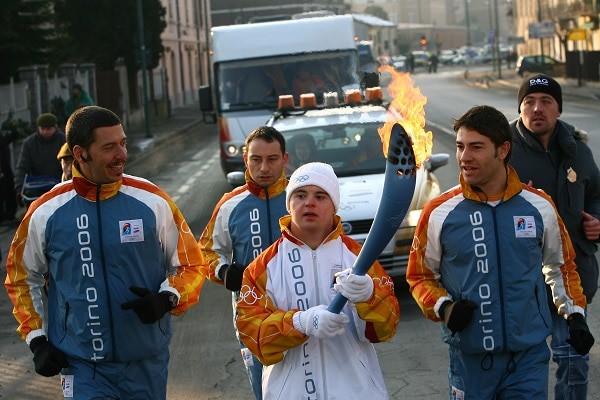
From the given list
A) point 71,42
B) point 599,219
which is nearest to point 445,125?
point 71,42

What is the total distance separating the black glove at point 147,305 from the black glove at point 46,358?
34cm

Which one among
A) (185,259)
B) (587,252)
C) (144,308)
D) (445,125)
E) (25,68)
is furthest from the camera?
(445,125)

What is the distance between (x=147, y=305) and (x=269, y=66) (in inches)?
556

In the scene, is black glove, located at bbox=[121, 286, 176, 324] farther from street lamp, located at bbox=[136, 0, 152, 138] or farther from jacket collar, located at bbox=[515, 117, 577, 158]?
street lamp, located at bbox=[136, 0, 152, 138]

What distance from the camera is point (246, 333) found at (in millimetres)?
4375

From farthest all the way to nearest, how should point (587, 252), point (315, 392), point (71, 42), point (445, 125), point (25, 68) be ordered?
point (71, 42)
point (445, 125)
point (25, 68)
point (587, 252)
point (315, 392)

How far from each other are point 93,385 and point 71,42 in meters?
36.0

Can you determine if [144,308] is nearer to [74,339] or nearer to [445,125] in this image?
[74,339]

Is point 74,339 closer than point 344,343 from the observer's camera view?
No

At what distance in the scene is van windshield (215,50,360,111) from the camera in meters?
18.4

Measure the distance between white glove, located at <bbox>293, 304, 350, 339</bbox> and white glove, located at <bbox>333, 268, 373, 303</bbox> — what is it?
0.09m

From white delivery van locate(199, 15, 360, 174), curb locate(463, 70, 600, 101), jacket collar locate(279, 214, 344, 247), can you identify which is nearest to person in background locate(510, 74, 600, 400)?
jacket collar locate(279, 214, 344, 247)

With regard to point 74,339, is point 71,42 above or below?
above

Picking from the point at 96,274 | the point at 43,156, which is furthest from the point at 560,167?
the point at 43,156
